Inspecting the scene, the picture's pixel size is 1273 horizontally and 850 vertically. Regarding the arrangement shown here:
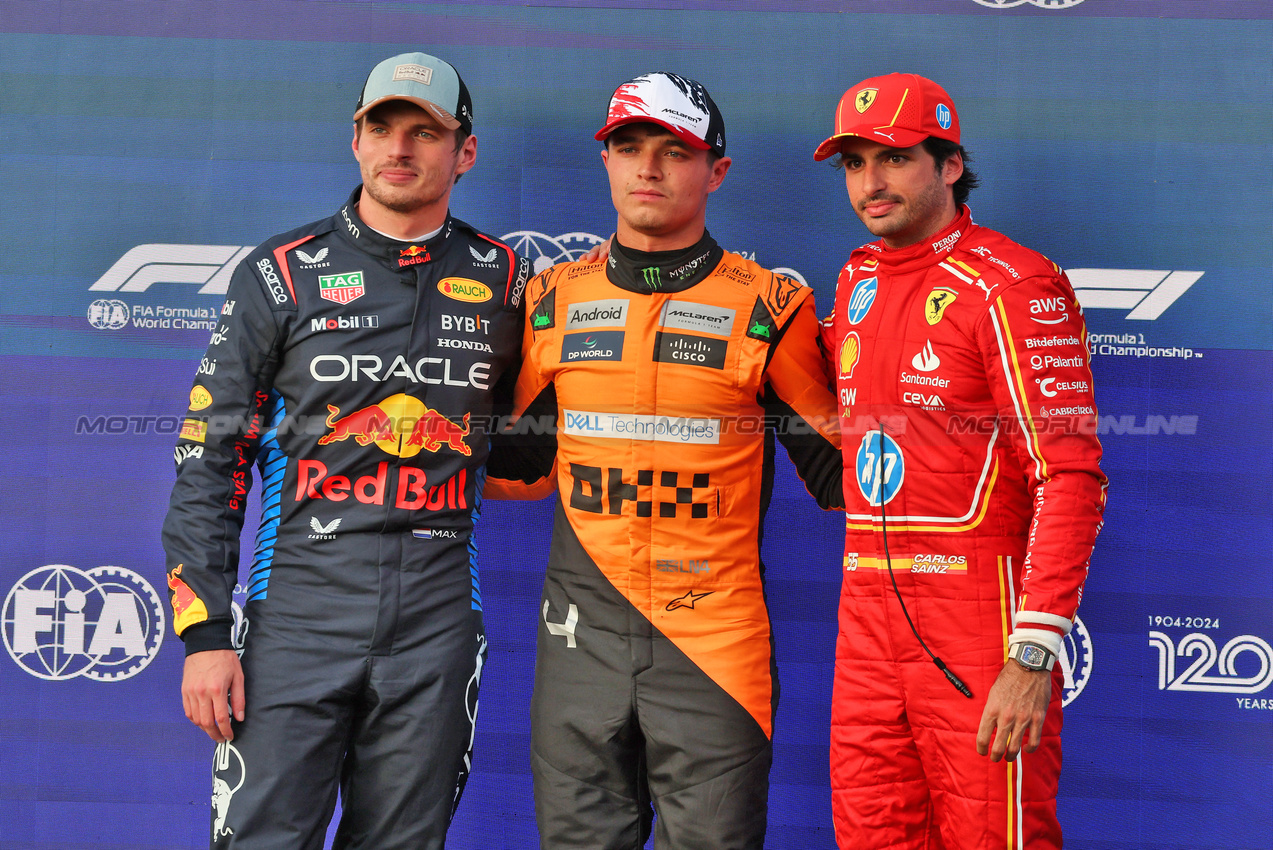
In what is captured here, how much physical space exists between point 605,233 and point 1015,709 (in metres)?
1.75

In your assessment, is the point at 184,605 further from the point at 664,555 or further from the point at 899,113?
the point at 899,113

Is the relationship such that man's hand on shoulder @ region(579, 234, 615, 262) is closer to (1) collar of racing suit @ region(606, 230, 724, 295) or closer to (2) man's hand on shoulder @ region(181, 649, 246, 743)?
(1) collar of racing suit @ region(606, 230, 724, 295)

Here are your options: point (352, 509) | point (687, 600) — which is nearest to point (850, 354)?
point (687, 600)

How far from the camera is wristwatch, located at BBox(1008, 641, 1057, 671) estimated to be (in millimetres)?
1736

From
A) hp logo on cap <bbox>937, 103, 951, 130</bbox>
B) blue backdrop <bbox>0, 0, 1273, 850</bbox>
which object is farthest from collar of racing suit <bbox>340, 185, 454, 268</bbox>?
hp logo on cap <bbox>937, 103, 951, 130</bbox>

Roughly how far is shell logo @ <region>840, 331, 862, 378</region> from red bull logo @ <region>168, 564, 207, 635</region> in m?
1.42

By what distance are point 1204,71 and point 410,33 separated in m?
2.33

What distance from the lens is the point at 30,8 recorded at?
2.85m

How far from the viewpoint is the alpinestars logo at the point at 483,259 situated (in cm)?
222

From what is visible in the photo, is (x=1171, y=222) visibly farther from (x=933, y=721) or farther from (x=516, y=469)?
(x=516, y=469)

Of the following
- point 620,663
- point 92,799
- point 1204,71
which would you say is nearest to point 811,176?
point 1204,71

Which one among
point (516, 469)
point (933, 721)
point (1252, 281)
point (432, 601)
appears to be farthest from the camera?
point (1252, 281)

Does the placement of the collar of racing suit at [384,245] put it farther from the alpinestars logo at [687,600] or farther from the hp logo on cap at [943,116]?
the hp logo on cap at [943,116]

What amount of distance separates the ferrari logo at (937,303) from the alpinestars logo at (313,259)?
130cm
